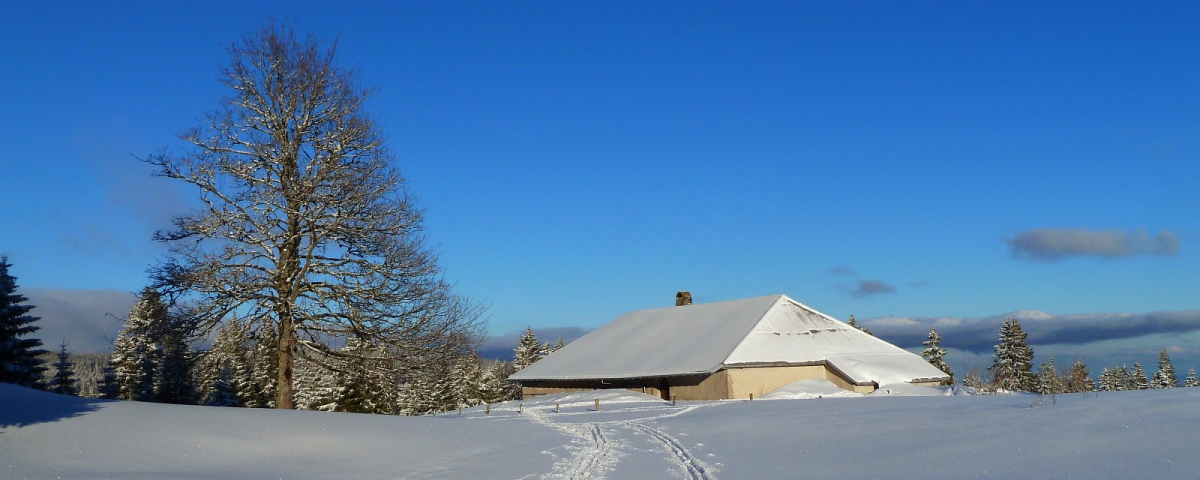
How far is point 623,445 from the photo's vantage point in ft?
53.9

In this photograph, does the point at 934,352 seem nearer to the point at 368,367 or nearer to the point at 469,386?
the point at 469,386

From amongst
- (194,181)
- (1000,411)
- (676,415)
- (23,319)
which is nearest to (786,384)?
(676,415)

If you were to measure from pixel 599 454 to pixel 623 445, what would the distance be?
5.71 feet

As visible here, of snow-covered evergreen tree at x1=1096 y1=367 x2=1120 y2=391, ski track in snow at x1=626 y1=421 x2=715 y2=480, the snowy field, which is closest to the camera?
the snowy field

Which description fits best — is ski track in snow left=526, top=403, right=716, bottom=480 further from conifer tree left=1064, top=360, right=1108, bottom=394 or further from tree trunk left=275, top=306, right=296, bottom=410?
conifer tree left=1064, top=360, right=1108, bottom=394

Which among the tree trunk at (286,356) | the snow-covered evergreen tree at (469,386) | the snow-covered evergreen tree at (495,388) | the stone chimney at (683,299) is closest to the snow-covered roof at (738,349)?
the stone chimney at (683,299)

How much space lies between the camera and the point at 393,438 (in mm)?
15609

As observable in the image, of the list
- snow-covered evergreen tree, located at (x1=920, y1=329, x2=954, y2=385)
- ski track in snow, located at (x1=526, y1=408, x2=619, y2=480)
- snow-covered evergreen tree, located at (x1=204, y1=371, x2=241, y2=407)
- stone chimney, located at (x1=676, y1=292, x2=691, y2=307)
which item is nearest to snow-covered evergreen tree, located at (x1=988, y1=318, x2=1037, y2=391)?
snow-covered evergreen tree, located at (x1=920, y1=329, x2=954, y2=385)

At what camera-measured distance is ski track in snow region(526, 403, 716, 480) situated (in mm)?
11938

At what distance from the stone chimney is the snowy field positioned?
33505mm

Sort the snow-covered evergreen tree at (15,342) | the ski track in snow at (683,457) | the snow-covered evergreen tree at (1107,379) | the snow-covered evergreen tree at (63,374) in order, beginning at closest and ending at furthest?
the ski track in snow at (683,457), the snow-covered evergreen tree at (15,342), the snow-covered evergreen tree at (63,374), the snow-covered evergreen tree at (1107,379)

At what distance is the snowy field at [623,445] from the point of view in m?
10.0

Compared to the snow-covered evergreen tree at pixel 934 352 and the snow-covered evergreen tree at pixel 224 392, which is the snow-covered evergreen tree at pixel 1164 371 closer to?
the snow-covered evergreen tree at pixel 934 352

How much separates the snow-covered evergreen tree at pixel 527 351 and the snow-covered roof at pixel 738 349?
23440mm
